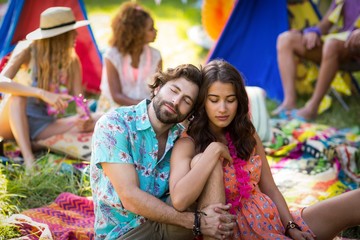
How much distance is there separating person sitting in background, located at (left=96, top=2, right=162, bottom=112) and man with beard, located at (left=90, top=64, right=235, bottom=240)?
175cm

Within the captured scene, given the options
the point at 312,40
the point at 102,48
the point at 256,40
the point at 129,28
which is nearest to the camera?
the point at 129,28

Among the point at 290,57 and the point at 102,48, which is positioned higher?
the point at 290,57

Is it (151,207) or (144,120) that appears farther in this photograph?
(144,120)

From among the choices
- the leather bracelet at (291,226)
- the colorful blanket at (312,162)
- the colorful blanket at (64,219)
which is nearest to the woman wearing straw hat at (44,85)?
the colorful blanket at (64,219)

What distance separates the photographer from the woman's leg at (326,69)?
4852 millimetres

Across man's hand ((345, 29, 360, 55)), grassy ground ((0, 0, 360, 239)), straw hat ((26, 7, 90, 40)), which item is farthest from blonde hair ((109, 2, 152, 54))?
man's hand ((345, 29, 360, 55))

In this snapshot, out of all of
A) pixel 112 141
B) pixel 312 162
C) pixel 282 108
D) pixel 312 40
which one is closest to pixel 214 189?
pixel 112 141

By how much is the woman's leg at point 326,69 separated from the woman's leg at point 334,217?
2.23m

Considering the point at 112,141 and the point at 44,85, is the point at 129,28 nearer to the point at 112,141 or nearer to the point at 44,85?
the point at 44,85

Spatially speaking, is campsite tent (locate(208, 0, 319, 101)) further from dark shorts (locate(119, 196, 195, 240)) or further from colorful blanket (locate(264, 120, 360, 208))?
dark shorts (locate(119, 196, 195, 240))

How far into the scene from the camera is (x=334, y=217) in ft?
9.01

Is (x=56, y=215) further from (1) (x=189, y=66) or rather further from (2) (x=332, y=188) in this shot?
(2) (x=332, y=188)

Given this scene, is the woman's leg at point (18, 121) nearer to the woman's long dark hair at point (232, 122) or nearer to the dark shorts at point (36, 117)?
the dark shorts at point (36, 117)

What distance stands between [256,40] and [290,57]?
42 centimetres
